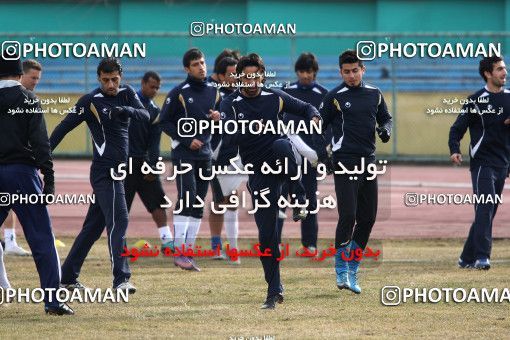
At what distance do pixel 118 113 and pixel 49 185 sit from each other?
1.60 m

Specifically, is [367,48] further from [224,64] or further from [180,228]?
[180,228]

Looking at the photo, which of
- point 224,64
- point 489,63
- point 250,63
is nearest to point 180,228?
point 224,64

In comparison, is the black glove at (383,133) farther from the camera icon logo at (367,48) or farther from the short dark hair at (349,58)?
the camera icon logo at (367,48)

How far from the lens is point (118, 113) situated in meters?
11.2

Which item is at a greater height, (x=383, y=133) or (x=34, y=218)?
(x=383, y=133)

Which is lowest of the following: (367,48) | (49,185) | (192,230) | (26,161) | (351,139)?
(192,230)

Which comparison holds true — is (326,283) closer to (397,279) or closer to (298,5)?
(397,279)

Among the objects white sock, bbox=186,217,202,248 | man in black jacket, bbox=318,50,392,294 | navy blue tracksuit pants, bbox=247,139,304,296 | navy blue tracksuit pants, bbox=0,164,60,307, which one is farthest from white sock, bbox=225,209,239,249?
navy blue tracksuit pants, bbox=0,164,60,307

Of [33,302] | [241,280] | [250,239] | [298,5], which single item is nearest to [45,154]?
[33,302]

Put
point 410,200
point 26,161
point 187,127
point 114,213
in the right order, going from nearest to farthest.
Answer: point 26,161 < point 114,213 < point 187,127 < point 410,200

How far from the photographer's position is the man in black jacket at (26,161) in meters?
9.88

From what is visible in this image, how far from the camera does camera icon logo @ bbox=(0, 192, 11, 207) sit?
995cm

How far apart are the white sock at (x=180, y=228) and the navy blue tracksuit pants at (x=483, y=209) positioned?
3096 millimetres

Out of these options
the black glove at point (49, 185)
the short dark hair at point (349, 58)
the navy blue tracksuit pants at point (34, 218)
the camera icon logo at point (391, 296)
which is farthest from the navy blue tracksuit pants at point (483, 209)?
the black glove at point (49, 185)
